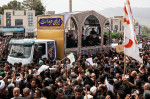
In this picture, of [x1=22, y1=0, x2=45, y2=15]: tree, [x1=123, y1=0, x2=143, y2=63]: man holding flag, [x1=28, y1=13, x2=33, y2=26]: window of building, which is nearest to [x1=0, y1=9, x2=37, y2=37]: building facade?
[x1=28, y1=13, x2=33, y2=26]: window of building

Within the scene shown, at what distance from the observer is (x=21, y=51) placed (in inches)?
406

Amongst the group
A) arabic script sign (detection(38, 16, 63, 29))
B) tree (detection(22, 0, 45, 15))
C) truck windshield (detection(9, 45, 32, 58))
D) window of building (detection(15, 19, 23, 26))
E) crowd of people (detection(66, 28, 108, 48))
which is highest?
tree (detection(22, 0, 45, 15))

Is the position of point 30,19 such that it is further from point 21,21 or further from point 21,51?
point 21,51

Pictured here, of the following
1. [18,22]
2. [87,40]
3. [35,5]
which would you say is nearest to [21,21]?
[18,22]

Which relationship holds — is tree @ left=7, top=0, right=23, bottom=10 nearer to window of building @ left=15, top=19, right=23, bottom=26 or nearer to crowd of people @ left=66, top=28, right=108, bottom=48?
window of building @ left=15, top=19, right=23, bottom=26

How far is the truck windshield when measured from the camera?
10.2 metres

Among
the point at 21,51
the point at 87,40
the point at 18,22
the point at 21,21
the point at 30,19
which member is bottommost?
the point at 21,51

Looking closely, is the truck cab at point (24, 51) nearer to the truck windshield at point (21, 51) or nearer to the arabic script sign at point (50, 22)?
the truck windshield at point (21, 51)

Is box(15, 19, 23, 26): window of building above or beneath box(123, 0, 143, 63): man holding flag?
above

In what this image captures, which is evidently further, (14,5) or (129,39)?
(14,5)

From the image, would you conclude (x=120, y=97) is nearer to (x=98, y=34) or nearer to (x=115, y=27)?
(x=98, y=34)

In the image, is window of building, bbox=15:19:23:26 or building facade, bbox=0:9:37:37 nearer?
building facade, bbox=0:9:37:37

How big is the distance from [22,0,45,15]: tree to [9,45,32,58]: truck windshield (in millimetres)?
54315

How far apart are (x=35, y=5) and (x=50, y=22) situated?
5423 centimetres
